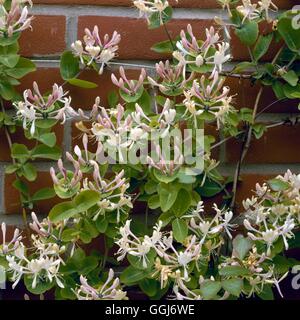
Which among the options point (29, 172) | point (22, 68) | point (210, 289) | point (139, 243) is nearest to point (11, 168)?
point (29, 172)

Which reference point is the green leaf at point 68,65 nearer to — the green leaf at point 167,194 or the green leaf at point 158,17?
the green leaf at point 158,17

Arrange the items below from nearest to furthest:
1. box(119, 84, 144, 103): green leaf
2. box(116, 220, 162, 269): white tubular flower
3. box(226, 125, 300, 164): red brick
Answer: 1. box(116, 220, 162, 269): white tubular flower
2. box(119, 84, 144, 103): green leaf
3. box(226, 125, 300, 164): red brick

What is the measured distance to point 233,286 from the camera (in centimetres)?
94

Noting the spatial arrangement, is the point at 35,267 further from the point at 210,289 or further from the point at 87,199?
the point at 210,289

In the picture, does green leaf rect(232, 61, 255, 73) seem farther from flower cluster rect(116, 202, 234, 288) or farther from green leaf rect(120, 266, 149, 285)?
green leaf rect(120, 266, 149, 285)

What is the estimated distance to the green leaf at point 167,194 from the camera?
0.96 metres

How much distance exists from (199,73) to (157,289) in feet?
1.07

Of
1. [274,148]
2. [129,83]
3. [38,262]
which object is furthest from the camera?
[274,148]

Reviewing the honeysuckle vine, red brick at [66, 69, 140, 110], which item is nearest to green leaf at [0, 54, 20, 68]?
the honeysuckle vine

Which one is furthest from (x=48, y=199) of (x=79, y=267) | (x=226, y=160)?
(x=226, y=160)

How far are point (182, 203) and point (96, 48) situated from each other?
0.85 ft

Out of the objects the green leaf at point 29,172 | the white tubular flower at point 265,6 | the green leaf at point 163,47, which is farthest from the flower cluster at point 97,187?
the white tubular flower at point 265,6

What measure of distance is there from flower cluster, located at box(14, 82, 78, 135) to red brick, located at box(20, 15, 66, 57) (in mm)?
91

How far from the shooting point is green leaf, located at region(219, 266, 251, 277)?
95 centimetres
